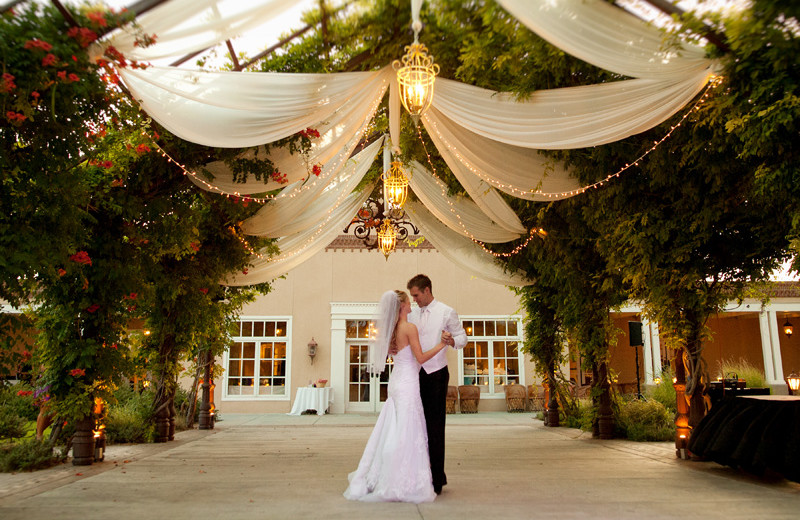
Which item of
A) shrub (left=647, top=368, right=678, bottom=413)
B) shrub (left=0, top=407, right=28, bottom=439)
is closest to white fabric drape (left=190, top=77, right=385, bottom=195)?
shrub (left=0, top=407, right=28, bottom=439)

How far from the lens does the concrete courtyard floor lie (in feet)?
11.9

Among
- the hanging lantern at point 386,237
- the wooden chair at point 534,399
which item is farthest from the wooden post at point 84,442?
the wooden chair at point 534,399

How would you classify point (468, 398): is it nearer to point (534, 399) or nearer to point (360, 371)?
point (534, 399)

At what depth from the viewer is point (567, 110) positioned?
13.9 ft

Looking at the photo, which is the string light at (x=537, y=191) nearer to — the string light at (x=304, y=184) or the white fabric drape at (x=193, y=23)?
the string light at (x=304, y=184)

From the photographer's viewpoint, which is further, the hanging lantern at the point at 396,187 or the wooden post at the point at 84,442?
the hanging lantern at the point at 396,187

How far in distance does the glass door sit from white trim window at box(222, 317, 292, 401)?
5.11 feet

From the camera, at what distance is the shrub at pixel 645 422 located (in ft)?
25.3

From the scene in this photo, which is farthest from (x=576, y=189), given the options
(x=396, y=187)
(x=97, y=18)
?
(x=97, y=18)

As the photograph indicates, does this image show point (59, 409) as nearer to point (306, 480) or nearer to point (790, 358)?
point (306, 480)

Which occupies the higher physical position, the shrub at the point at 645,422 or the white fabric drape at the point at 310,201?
the white fabric drape at the point at 310,201

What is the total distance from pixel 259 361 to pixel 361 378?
264 centimetres

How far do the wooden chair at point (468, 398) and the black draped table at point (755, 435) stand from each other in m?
8.64

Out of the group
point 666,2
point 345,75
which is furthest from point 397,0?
point 666,2
